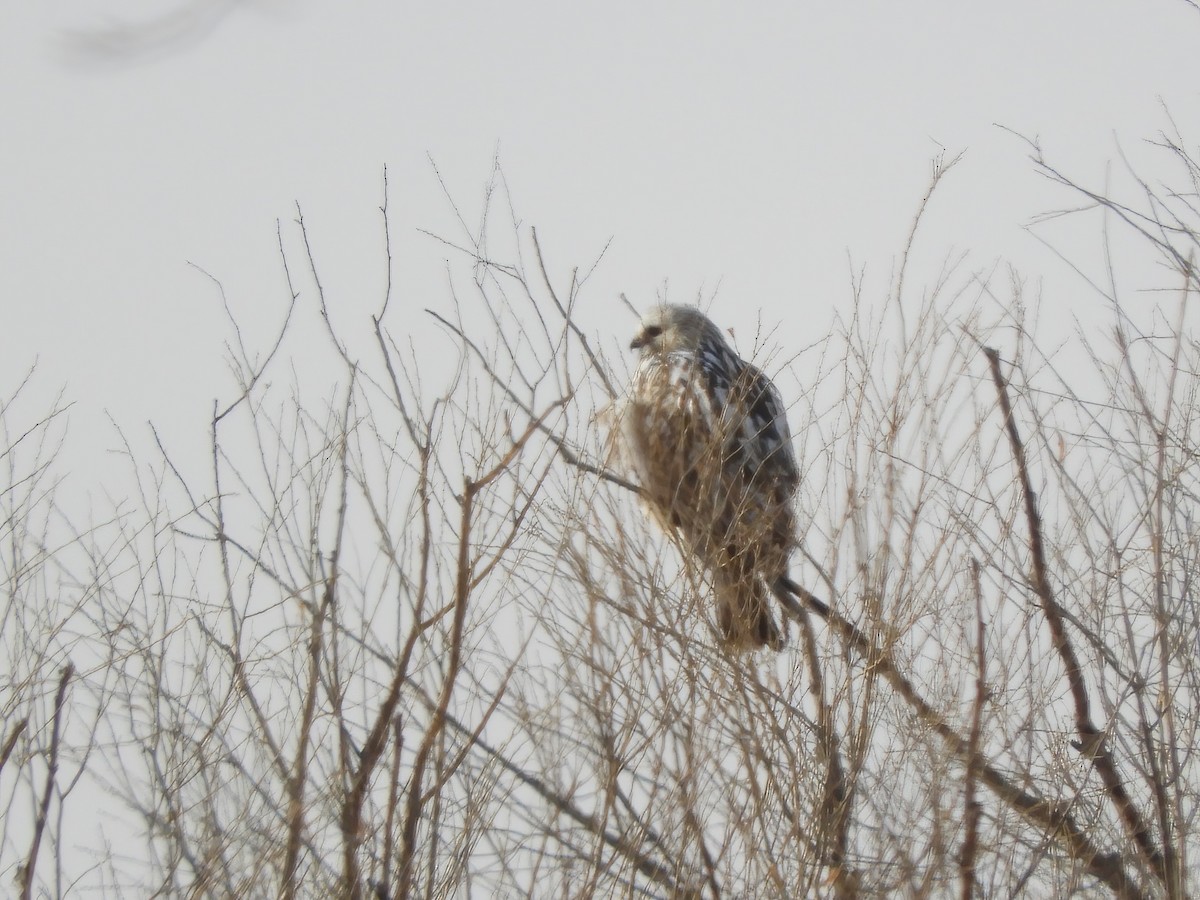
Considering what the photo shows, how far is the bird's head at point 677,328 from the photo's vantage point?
710 cm

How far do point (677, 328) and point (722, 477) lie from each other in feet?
7.48

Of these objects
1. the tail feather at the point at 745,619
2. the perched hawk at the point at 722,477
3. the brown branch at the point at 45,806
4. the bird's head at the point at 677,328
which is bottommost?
the brown branch at the point at 45,806

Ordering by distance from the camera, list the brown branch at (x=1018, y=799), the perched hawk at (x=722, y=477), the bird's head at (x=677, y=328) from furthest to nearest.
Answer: the bird's head at (x=677, y=328), the perched hawk at (x=722, y=477), the brown branch at (x=1018, y=799)

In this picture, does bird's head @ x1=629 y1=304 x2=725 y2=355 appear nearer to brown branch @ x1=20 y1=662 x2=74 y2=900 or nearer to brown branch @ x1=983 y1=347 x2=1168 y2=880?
brown branch @ x1=983 y1=347 x2=1168 y2=880

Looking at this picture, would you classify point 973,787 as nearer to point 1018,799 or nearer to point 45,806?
point 1018,799

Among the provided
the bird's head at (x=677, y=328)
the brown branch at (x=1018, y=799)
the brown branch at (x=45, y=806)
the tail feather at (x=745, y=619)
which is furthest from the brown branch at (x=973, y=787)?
the bird's head at (x=677, y=328)

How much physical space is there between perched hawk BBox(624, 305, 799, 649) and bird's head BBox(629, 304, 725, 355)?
22cm

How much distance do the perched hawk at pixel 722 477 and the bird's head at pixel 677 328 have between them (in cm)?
22

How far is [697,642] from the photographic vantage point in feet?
12.8

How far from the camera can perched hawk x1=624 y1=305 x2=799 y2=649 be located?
4316 millimetres

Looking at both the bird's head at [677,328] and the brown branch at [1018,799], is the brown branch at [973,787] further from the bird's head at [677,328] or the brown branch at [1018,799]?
the bird's head at [677,328]

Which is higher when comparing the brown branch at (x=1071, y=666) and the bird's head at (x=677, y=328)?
the bird's head at (x=677, y=328)

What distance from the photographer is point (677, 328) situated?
23.7ft

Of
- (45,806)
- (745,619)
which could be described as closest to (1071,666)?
(745,619)
